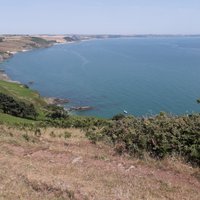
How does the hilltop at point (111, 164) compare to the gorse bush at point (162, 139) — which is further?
the gorse bush at point (162, 139)

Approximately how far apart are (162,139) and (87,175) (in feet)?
11.4

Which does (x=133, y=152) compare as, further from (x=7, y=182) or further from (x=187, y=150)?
(x=7, y=182)

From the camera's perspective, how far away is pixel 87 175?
33.1 feet

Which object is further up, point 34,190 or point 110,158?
point 34,190

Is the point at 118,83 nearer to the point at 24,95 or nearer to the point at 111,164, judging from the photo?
the point at 24,95

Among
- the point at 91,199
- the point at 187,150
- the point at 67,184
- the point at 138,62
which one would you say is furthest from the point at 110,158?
the point at 138,62

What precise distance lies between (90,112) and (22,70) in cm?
7071

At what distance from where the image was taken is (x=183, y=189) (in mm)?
9094

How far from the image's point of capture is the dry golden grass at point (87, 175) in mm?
8602

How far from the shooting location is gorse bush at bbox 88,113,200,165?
467 inches

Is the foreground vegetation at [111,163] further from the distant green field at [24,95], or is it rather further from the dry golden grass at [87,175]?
the distant green field at [24,95]

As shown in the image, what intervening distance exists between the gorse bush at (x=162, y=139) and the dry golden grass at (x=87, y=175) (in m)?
0.55

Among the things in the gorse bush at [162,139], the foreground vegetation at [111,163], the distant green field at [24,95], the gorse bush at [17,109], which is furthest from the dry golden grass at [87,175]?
the distant green field at [24,95]

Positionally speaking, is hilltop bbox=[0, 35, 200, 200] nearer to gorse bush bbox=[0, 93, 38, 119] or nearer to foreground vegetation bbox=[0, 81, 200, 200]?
foreground vegetation bbox=[0, 81, 200, 200]
